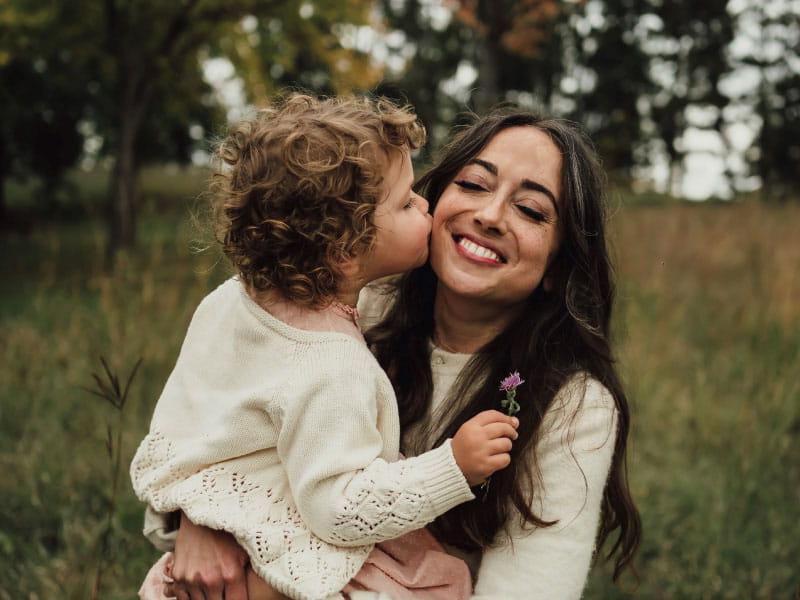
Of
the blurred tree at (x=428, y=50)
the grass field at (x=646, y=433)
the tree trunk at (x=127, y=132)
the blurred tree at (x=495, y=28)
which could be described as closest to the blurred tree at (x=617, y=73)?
the blurred tree at (x=428, y=50)

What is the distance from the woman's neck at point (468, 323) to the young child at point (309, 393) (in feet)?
0.87

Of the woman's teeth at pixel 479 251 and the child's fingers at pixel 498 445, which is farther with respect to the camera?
the woman's teeth at pixel 479 251

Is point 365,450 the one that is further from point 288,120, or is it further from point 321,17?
point 321,17

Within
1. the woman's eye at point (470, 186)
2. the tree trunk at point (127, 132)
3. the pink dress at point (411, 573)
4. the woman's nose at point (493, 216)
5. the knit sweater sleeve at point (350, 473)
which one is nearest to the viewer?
the knit sweater sleeve at point (350, 473)

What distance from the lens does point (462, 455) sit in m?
1.56

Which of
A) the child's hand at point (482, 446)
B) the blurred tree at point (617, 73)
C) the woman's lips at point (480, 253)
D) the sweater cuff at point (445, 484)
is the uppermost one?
the woman's lips at point (480, 253)

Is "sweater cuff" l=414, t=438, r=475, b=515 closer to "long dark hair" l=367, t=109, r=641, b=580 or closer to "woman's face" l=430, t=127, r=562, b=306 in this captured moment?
"long dark hair" l=367, t=109, r=641, b=580

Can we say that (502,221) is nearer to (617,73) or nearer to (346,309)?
(346,309)

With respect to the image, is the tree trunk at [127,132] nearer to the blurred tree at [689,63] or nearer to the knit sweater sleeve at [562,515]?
the knit sweater sleeve at [562,515]

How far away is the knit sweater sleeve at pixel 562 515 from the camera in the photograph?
168 centimetres

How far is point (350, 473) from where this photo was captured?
4.99ft

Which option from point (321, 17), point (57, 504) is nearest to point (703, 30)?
point (321, 17)

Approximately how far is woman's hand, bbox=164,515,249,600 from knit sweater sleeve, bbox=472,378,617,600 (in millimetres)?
505

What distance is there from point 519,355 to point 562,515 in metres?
0.41
